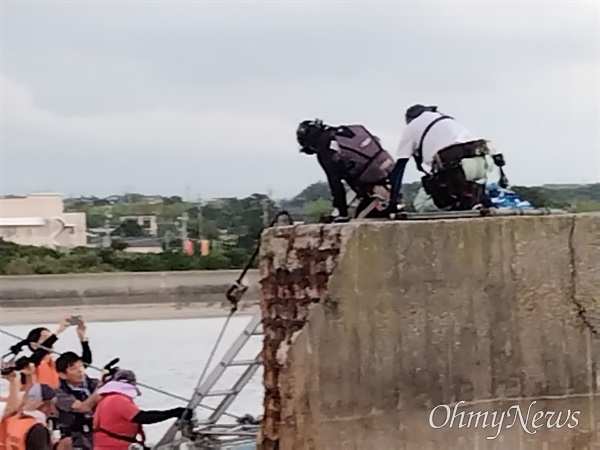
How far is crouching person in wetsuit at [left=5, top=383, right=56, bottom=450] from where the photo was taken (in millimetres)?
7864

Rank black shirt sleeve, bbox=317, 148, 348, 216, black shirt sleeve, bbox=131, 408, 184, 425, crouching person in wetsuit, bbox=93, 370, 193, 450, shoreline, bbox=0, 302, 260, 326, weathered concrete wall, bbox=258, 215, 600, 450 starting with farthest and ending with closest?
shoreline, bbox=0, 302, 260, 326, crouching person in wetsuit, bbox=93, 370, 193, 450, black shirt sleeve, bbox=131, 408, 184, 425, black shirt sleeve, bbox=317, 148, 348, 216, weathered concrete wall, bbox=258, 215, 600, 450

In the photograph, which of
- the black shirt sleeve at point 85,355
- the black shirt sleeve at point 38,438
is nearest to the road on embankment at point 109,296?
the black shirt sleeve at point 85,355

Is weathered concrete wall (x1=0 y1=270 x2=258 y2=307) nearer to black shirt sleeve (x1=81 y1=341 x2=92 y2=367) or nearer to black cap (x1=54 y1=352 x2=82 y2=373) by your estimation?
black shirt sleeve (x1=81 y1=341 x2=92 y2=367)

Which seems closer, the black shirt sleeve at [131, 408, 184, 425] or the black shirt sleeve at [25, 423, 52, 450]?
the black shirt sleeve at [131, 408, 184, 425]

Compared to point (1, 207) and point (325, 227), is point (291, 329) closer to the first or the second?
point (325, 227)

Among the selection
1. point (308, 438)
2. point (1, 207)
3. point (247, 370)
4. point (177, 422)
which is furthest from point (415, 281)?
point (1, 207)

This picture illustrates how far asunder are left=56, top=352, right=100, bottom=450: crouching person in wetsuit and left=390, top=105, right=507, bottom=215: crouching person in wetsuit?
300cm

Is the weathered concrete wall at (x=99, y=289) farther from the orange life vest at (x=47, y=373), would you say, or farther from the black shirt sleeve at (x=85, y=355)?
the orange life vest at (x=47, y=373)

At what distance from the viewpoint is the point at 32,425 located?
26.1ft

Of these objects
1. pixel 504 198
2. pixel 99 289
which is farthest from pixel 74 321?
pixel 99 289

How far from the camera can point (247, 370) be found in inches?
243

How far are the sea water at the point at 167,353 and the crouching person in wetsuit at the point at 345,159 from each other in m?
0.71

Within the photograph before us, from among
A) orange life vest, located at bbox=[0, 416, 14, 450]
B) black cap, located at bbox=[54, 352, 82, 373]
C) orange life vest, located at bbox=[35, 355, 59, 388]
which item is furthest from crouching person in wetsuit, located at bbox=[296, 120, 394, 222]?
orange life vest, located at bbox=[35, 355, 59, 388]

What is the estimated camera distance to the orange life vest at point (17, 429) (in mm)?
7883
